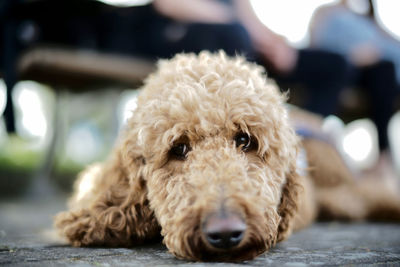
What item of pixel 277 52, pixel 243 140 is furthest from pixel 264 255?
pixel 277 52

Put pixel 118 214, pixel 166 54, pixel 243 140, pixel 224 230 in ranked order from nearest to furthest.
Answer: pixel 224 230 → pixel 243 140 → pixel 118 214 → pixel 166 54

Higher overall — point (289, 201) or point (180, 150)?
point (180, 150)

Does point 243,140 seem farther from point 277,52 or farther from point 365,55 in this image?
point 365,55

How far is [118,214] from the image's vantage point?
6.65 ft

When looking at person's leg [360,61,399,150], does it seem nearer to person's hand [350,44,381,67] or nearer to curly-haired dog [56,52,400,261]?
person's hand [350,44,381,67]

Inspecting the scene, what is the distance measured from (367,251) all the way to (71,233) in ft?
4.79

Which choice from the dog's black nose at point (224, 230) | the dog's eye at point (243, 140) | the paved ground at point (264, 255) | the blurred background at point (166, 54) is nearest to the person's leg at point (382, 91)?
the blurred background at point (166, 54)

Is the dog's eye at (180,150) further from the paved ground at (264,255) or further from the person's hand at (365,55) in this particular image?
the person's hand at (365,55)

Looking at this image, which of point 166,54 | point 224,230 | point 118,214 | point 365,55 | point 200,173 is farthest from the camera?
point 365,55

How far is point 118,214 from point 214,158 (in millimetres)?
636

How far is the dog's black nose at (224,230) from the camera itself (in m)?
1.40

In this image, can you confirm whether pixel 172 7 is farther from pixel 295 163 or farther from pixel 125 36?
pixel 295 163

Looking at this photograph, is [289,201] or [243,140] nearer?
[243,140]

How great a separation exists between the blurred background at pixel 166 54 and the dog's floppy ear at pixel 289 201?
1573 millimetres
